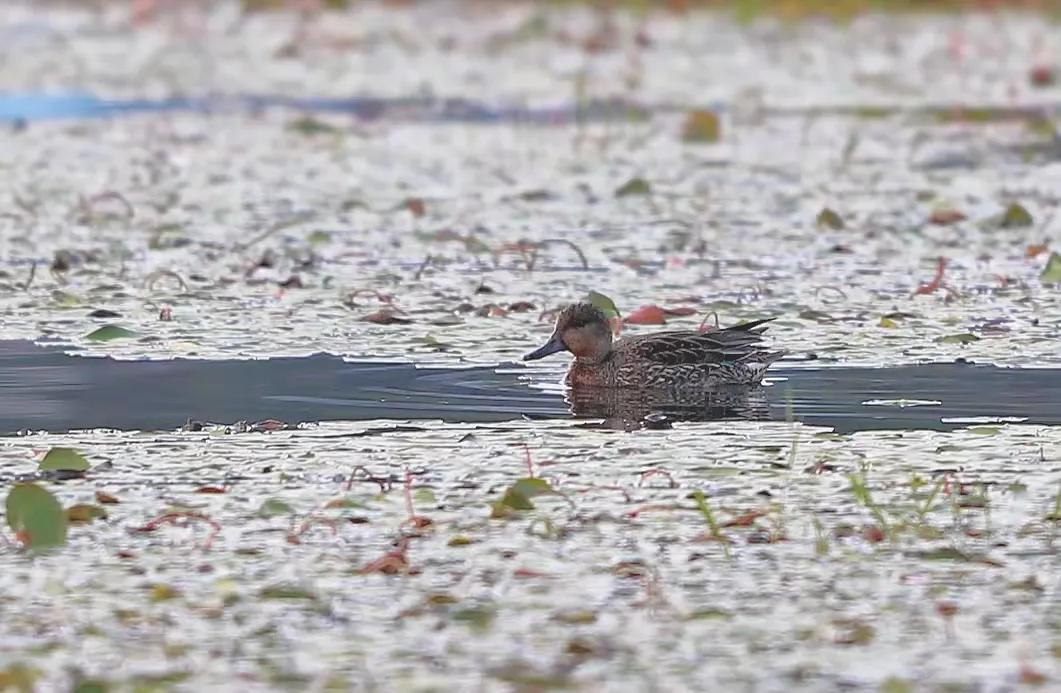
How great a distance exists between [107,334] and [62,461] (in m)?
1.93

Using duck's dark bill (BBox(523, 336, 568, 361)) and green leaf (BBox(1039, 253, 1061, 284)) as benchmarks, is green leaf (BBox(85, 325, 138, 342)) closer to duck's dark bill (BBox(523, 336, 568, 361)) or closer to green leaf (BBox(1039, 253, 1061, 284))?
duck's dark bill (BBox(523, 336, 568, 361))

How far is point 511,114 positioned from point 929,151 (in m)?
3.25

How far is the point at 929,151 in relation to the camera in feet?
41.9

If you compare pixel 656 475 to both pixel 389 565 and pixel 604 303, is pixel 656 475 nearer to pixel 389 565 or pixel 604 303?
pixel 389 565

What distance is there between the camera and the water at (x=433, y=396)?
233 inches

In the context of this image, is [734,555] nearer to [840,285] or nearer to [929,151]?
[840,285]

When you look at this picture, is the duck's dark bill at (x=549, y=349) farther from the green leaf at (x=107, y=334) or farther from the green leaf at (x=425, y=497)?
the green leaf at (x=425, y=497)

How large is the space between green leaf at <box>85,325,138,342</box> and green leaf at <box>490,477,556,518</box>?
244 centimetres

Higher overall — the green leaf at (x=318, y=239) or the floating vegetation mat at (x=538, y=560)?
the green leaf at (x=318, y=239)

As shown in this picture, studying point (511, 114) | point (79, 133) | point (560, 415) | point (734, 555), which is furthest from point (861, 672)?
point (511, 114)

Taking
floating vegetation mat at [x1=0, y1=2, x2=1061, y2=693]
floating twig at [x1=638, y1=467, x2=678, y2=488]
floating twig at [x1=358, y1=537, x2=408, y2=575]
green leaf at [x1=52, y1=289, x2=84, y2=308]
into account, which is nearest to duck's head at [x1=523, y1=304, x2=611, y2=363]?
floating vegetation mat at [x1=0, y1=2, x2=1061, y2=693]

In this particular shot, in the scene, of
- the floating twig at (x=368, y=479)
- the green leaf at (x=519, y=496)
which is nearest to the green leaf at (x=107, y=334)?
the floating twig at (x=368, y=479)

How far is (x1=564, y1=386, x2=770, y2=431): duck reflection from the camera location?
607 centimetres

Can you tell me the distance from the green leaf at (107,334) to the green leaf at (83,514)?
228 centimetres
